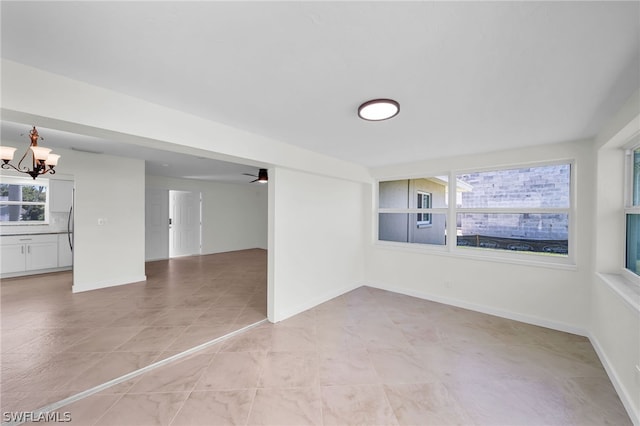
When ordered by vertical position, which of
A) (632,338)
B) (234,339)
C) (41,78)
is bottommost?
(234,339)

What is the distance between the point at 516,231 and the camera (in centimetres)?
341

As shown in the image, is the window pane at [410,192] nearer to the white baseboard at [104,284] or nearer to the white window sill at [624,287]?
the white window sill at [624,287]

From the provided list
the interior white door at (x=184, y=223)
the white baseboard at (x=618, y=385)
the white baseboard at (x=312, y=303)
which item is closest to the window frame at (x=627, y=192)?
the white baseboard at (x=618, y=385)

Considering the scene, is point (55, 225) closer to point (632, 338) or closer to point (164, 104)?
point (164, 104)

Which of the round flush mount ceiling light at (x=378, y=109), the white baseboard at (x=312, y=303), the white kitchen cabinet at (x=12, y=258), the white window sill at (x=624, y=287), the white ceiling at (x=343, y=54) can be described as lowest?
the white baseboard at (x=312, y=303)

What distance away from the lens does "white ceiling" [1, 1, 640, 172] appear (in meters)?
1.05

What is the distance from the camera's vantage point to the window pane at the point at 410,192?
4195 mm

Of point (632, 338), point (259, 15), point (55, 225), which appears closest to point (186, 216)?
point (55, 225)

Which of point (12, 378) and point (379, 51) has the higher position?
point (379, 51)

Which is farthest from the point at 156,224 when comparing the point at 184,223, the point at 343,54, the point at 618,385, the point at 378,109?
the point at 618,385

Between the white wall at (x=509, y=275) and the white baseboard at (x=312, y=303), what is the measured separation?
2.32ft

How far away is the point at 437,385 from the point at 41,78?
354cm

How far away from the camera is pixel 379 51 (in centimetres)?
130

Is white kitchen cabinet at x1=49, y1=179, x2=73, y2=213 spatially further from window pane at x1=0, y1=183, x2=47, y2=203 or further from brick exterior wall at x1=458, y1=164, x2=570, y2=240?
brick exterior wall at x1=458, y1=164, x2=570, y2=240
